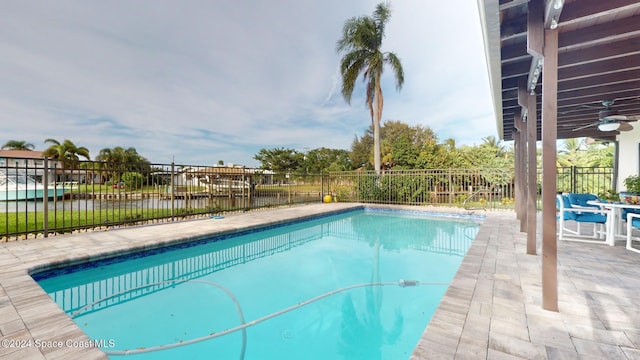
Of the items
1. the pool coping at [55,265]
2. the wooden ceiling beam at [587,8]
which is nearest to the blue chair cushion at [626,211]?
the wooden ceiling beam at [587,8]

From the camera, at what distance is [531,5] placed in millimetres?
2176

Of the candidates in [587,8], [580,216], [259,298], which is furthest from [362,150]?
[587,8]

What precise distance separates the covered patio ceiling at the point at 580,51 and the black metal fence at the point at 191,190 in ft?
20.4

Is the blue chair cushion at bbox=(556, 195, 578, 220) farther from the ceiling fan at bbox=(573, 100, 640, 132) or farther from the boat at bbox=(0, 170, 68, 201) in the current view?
the boat at bbox=(0, 170, 68, 201)

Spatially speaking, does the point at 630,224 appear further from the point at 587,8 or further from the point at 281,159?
the point at 281,159

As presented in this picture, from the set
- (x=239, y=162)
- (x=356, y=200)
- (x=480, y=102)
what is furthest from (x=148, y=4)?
(x=239, y=162)

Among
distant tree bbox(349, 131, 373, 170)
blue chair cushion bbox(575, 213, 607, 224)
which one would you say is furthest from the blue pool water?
distant tree bbox(349, 131, 373, 170)

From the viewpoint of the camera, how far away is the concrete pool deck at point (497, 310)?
67.4 inches

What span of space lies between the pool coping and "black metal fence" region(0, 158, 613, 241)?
2.27ft

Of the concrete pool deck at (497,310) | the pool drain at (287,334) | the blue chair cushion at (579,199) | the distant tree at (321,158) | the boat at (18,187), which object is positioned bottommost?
the pool drain at (287,334)

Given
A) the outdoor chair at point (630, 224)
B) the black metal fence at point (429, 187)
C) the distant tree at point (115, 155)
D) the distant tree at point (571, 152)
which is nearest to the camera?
the outdoor chair at point (630, 224)

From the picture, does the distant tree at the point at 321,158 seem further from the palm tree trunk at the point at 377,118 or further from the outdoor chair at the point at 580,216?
the outdoor chair at the point at 580,216

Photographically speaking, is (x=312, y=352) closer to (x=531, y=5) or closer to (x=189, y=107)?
(x=531, y=5)

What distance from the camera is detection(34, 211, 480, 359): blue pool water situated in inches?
94.3
